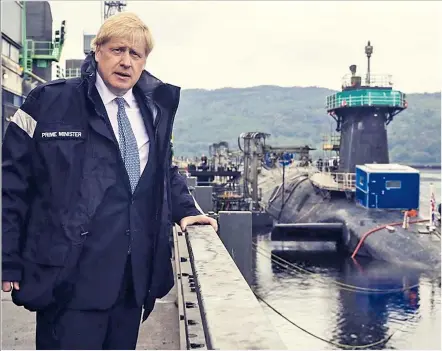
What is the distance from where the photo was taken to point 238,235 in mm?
6270

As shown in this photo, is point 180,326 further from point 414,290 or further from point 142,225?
point 414,290

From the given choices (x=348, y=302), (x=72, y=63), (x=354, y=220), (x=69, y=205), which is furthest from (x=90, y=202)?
(x=72, y=63)

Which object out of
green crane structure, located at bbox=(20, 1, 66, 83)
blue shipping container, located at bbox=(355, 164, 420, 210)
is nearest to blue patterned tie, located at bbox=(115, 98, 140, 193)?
blue shipping container, located at bbox=(355, 164, 420, 210)

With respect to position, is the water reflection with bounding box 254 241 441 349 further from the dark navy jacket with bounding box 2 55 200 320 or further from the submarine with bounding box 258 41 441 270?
the dark navy jacket with bounding box 2 55 200 320

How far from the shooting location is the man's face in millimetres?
3652

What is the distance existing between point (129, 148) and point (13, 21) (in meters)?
34.9

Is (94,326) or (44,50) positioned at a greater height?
(44,50)

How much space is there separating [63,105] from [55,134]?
206 millimetres

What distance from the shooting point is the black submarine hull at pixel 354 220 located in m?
28.3

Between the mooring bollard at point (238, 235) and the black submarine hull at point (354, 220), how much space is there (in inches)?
901

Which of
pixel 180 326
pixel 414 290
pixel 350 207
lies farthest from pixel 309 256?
pixel 180 326

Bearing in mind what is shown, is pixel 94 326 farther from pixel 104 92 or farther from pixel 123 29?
pixel 123 29

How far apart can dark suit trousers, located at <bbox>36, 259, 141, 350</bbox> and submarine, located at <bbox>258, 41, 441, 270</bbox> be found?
1001 inches

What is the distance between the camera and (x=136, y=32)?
364cm
